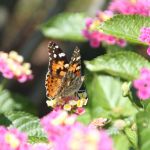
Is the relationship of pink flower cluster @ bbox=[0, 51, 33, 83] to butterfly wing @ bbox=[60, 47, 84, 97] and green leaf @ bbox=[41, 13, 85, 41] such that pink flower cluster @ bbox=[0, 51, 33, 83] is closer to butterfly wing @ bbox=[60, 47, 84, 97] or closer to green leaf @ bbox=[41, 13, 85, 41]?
green leaf @ bbox=[41, 13, 85, 41]

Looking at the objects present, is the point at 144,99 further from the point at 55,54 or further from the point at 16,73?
the point at 16,73

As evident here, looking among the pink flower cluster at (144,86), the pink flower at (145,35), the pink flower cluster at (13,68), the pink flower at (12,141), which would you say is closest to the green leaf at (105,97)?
the pink flower cluster at (13,68)

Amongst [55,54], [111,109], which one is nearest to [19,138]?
[55,54]

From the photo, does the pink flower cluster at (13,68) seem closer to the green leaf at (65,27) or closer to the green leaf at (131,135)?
the green leaf at (65,27)

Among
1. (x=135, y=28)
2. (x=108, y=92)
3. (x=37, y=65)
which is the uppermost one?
→ (x=135, y=28)

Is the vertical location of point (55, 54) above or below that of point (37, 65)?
above

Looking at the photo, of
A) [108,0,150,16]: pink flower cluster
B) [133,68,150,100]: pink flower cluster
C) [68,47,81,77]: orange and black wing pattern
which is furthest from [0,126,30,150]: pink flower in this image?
[108,0,150,16]: pink flower cluster

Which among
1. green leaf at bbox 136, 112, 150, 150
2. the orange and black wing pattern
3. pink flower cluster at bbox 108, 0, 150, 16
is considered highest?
pink flower cluster at bbox 108, 0, 150, 16
